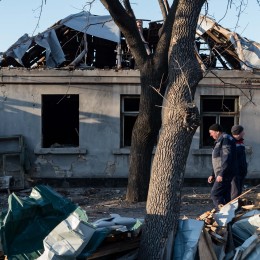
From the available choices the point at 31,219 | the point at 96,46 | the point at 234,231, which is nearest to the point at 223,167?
the point at 234,231

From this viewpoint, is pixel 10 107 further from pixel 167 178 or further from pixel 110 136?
pixel 167 178

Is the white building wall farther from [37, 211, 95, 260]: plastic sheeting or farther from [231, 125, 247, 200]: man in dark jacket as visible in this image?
[37, 211, 95, 260]: plastic sheeting

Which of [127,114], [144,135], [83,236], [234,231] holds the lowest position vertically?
[234,231]

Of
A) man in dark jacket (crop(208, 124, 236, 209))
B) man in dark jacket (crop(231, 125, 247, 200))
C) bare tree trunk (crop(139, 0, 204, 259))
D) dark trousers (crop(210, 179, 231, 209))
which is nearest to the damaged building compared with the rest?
man in dark jacket (crop(231, 125, 247, 200))

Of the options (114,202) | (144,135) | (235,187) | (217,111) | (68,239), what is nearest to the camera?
(68,239)

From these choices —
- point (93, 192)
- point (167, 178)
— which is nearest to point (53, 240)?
point (167, 178)

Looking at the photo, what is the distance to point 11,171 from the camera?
15969 mm

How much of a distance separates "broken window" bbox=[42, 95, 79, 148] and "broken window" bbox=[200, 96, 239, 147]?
12.1ft

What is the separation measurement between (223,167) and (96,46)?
30.8ft

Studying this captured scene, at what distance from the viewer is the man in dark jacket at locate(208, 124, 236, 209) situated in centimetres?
934

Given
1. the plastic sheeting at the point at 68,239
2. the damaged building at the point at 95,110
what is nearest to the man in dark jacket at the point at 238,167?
the plastic sheeting at the point at 68,239

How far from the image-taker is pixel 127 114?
16.4 metres

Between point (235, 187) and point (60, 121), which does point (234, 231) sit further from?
point (60, 121)

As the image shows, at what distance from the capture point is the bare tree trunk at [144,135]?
11.5 meters
